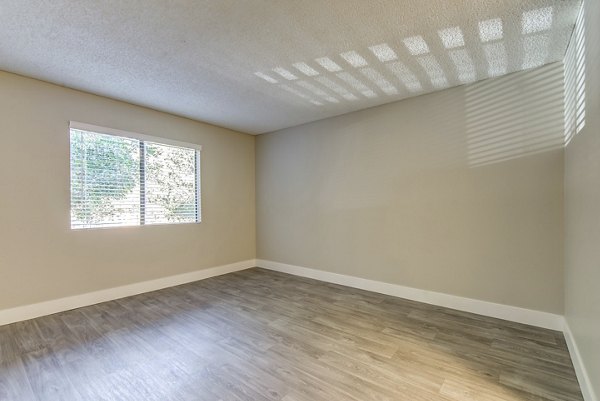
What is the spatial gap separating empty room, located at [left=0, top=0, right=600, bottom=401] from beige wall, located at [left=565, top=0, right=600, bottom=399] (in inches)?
1.0

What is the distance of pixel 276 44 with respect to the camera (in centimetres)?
216

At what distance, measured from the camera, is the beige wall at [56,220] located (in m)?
2.60

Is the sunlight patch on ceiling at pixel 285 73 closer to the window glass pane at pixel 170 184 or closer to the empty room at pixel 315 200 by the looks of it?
the empty room at pixel 315 200

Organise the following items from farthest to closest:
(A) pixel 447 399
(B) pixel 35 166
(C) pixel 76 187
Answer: (C) pixel 76 187
(B) pixel 35 166
(A) pixel 447 399

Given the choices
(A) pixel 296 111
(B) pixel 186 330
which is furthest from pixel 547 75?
(B) pixel 186 330

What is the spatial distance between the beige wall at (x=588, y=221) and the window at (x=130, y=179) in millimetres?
4220

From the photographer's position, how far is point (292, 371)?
1816 millimetres

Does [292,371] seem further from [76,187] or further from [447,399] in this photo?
[76,187]

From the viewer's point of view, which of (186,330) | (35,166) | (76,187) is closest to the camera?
(186,330)

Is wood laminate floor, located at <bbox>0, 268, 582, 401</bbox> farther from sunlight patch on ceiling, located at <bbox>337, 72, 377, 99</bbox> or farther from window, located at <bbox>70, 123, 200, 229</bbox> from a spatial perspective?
sunlight patch on ceiling, located at <bbox>337, 72, 377, 99</bbox>

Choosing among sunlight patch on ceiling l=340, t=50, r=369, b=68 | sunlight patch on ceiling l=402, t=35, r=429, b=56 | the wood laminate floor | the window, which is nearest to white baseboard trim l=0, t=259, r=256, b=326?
the wood laminate floor

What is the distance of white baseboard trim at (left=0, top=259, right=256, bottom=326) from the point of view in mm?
2605

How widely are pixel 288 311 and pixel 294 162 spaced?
2.44 meters

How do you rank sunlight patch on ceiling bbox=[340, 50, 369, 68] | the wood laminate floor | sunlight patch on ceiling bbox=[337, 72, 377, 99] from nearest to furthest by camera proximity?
the wood laminate floor < sunlight patch on ceiling bbox=[340, 50, 369, 68] < sunlight patch on ceiling bbox=[337, 72, 377, 99]
